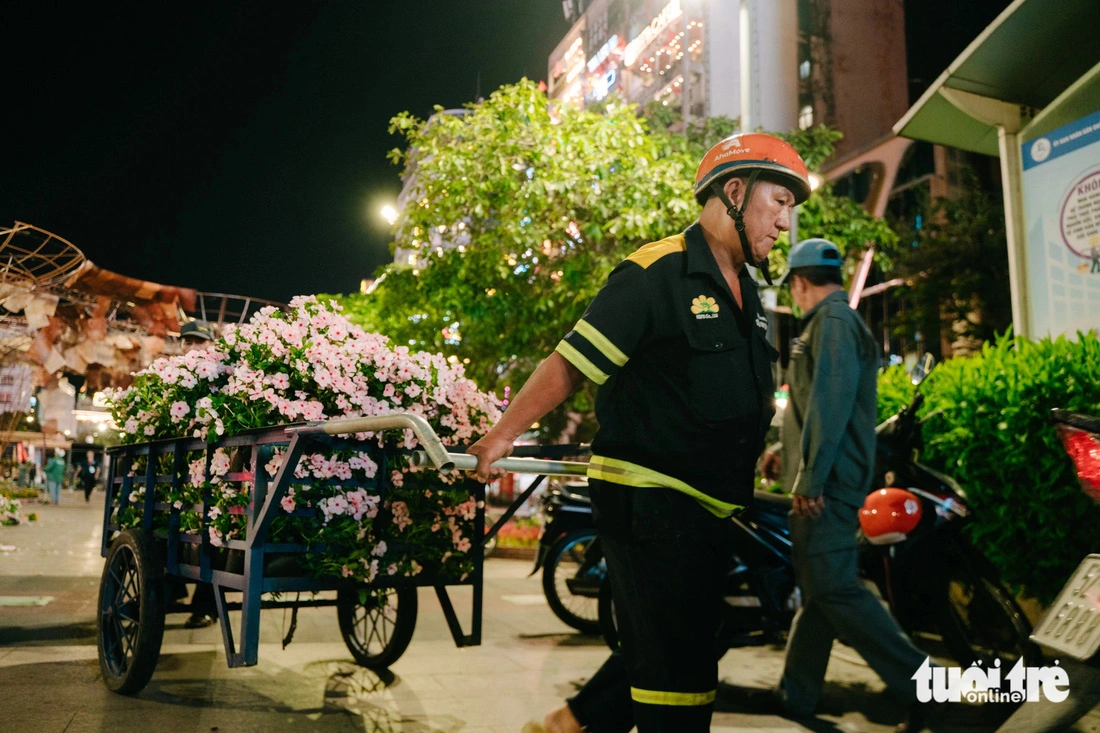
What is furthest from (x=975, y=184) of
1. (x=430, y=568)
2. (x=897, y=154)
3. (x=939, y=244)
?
(x=430, y=568)

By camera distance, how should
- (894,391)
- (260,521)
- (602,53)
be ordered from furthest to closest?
(602,53)
(894,391)
(260,521)

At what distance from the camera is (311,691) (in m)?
4.30

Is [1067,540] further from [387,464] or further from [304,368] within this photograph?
[304,368]

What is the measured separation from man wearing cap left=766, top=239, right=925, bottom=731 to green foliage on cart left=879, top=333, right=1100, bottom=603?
1180mm

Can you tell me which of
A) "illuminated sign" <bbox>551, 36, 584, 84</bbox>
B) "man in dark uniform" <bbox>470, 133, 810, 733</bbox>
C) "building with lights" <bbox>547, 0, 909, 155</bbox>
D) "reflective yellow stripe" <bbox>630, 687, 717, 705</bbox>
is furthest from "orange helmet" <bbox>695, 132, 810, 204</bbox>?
"illuminated sign" <bbox>551, 36, 584, 84</bbox>

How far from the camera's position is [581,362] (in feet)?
6.75

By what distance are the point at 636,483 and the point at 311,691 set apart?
2963mm

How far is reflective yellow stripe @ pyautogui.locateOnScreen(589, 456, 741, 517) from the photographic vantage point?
6.72 feet

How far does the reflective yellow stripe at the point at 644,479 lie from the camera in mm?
2047

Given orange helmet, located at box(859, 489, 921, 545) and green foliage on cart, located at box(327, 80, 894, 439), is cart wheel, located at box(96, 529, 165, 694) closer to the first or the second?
orange helmet, located at box(859, 489, 921, 545)

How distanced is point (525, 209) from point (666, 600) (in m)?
9.75

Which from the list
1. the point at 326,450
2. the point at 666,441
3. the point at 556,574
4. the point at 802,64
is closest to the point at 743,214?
the point at 666,441

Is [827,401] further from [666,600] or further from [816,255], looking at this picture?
[666,600]

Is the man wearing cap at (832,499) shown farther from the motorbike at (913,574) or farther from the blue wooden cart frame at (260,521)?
the blue wooden cart frame at (260,521)
